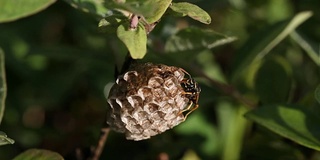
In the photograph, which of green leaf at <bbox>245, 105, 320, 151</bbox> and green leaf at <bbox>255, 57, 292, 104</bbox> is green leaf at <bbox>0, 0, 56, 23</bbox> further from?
green leaf at <bbox>255, 57, 292, 104</bbox>

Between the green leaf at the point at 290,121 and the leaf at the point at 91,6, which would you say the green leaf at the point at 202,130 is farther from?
the leaf at the point at 91,6

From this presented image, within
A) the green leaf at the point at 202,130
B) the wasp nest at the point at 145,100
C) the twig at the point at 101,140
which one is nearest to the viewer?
the wasp nest at the point at 145,100

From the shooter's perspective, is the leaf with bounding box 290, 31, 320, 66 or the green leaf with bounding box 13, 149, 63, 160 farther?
the leaf with bounding box 290, 31, 320, 66

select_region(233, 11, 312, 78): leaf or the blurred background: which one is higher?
select_region(233, 11, 312, 78): leaf

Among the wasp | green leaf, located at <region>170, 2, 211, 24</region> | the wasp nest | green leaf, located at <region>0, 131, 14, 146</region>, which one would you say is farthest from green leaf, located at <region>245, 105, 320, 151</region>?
green leaf, located at <region>0, 131, 14, 146</region>

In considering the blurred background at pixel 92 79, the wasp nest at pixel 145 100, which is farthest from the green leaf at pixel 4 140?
the blurred background at pixel 92 79

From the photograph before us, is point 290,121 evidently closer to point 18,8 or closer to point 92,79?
point 18,8

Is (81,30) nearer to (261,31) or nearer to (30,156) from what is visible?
(261,31)
